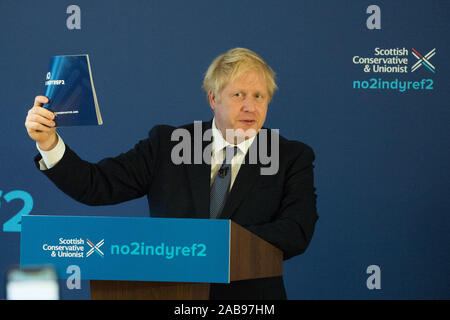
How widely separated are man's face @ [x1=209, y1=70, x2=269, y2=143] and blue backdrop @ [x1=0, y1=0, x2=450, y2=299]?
108 centimetres

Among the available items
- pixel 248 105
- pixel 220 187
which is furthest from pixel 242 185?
pixel 248 105

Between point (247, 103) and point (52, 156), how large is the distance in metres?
0.75

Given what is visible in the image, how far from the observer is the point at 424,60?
125 inches

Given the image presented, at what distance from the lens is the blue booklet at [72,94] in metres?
1.76

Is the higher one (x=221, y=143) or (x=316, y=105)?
(x=316, y=105)

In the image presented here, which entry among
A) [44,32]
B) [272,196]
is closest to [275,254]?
[272,196]

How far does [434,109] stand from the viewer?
10.4 ft

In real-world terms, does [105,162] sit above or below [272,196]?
above

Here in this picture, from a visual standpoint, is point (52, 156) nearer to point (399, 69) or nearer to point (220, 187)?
point (220, 187)

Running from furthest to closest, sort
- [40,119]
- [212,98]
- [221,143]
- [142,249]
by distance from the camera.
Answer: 1. [212,98]
2. [221,143]
3. [40,119]
4. [142,249]

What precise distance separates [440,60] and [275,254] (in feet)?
6.72

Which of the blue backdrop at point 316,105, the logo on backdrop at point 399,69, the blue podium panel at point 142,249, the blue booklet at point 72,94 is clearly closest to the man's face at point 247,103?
the blue booklet at point 72,94
